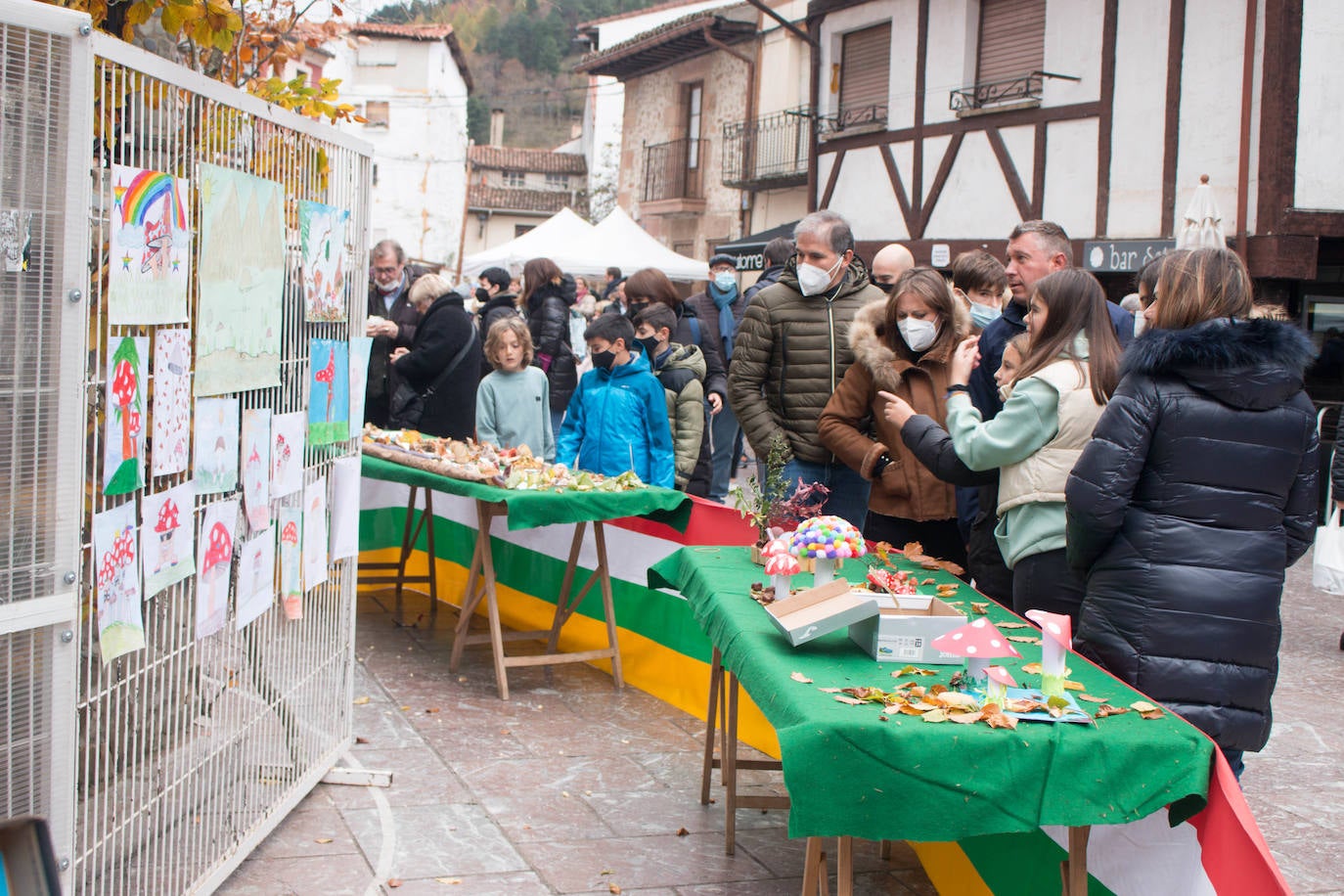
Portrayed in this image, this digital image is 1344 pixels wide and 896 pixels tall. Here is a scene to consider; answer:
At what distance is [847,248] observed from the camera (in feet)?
16.8

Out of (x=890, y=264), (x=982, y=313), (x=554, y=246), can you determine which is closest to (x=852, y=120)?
(x=554, y=246)

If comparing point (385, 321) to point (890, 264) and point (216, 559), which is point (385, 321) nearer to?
point (890, 264)

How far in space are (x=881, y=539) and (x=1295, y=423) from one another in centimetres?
187

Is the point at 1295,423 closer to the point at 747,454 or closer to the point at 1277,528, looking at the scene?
the point at 1277,528

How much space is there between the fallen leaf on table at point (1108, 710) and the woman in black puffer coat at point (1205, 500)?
0.31 meters

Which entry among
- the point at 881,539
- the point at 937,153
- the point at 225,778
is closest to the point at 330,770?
the point at 225,778

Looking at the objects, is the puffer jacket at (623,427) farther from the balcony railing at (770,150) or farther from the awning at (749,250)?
the balcony railing at (770,150)

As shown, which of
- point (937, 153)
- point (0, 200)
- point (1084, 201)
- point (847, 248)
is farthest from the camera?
point (937, 153)

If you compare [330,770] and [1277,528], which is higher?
[1277,528]

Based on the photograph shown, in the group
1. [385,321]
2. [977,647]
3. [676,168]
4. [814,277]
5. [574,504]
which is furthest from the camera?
[676,168]

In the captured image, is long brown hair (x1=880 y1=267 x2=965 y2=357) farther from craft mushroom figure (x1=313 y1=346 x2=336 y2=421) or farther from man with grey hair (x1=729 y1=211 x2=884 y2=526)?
craft mushroom figure (x1=313 y1=346 x2=336 y2=421)

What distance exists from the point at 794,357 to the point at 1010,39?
36.0 ft

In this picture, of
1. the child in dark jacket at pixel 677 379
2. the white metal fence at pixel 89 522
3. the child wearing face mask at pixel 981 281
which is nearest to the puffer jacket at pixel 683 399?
the child in dark jacket at pixel 677 379

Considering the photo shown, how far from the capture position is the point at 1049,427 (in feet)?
11.0
